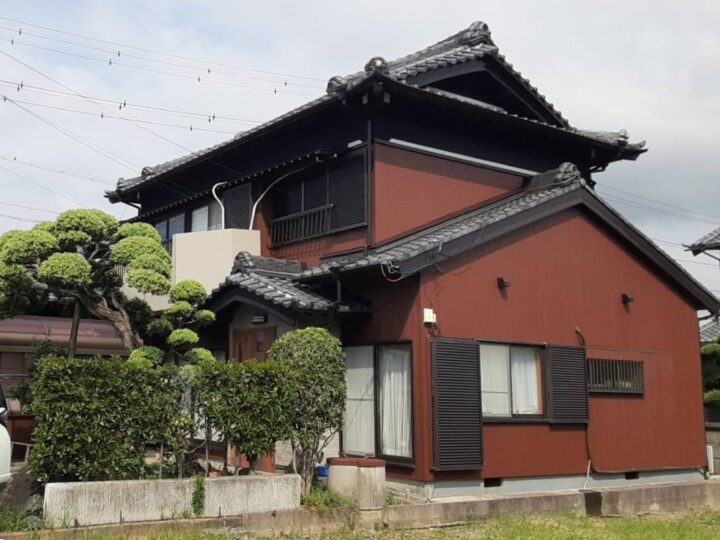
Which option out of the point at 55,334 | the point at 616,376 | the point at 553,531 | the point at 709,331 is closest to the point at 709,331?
the point at 709,331

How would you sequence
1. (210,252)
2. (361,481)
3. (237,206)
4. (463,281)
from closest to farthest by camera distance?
(361,481) < (463,281) < (210,252) < (237,206)

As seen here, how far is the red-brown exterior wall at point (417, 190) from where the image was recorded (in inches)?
517

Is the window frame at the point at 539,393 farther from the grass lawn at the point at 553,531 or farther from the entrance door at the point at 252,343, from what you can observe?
the entrance door at the point at 252,343

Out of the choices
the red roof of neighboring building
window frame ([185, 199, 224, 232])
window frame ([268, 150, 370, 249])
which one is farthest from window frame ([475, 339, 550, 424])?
the red roof of neighboring building

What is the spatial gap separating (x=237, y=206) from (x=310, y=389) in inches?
269

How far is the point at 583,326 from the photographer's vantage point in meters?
13.2

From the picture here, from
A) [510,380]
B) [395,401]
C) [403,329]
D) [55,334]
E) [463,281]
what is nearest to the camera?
[403,329]

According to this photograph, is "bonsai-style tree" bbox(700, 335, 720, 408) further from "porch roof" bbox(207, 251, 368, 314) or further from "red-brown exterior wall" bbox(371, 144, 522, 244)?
"porch roof" bbox(207, 251, 368, 314)

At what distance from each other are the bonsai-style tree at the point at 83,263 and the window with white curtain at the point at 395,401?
364cm

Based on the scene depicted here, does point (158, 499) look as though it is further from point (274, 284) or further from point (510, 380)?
point (510, 380)

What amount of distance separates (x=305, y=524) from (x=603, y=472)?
594 centimetres

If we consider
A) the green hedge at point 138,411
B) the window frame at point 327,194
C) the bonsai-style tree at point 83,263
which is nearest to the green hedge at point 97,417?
the green hedge at point 138,411

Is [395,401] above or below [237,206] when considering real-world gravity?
below

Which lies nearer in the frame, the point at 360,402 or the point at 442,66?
the point at 360,402
